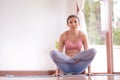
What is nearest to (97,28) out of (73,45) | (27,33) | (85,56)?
(27,33)

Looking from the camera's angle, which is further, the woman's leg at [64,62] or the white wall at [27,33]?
the white wall at [27,33]

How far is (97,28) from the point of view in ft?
15.7

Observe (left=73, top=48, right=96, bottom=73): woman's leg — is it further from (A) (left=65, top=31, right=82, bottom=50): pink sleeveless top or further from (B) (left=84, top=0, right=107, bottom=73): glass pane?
(B) (left=84, top=0, right=107, bottom=73): glass pane

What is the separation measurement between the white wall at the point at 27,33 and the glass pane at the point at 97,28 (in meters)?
0.62

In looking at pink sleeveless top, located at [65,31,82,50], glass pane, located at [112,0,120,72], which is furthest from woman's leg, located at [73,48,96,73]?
glass pane, located at [112,0,120,72]

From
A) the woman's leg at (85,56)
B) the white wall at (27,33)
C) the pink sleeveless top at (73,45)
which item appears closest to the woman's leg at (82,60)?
the woman's leg at (85,56)

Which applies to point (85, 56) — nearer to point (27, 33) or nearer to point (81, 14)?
point (81, 14)

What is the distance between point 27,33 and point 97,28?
1.42 m

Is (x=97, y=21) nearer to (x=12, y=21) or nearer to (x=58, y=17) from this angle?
(x=58, y=17)

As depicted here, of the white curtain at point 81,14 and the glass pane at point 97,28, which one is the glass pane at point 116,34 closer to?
the glass pane at point 97,28

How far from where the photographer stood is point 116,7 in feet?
15.5

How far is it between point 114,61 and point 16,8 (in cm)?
223

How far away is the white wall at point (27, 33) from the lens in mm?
4664

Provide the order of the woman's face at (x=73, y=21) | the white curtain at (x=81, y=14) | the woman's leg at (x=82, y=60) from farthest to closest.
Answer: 1. the white curtain at (x=81, y=14)
2. the woman's face at (x=73, y=21)
3. the woman's leg at (x=82, y=60)
